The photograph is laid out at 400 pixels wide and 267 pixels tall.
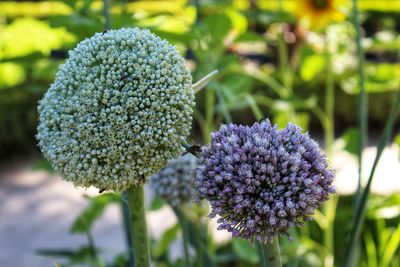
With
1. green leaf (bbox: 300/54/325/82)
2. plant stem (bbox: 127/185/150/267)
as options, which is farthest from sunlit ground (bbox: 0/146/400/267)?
plant stem (bbox: 127/185/150/267)

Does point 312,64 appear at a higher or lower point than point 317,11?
lower

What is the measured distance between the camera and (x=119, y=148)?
15.6 inches

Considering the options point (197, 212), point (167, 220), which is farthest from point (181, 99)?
point (167, 220)

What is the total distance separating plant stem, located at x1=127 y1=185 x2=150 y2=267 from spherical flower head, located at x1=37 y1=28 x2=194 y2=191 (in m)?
0.03

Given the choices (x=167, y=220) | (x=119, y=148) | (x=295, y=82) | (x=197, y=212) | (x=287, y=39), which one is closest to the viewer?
(x=119, y=148)

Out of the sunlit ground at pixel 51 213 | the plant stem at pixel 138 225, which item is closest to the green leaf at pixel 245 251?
the plant stem at pixel 138 225

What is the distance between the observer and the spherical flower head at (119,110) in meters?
0.40

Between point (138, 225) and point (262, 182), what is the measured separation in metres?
0.11

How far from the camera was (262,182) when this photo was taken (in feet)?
1.30

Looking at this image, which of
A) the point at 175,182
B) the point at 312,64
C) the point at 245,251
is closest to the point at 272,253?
the point at 175,182

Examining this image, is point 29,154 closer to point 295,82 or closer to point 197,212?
point 295,82

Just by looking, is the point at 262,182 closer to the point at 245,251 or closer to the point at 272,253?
the point at 272,253

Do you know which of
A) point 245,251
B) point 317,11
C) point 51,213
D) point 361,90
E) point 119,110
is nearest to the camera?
point 119,110

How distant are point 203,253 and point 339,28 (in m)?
0.90
